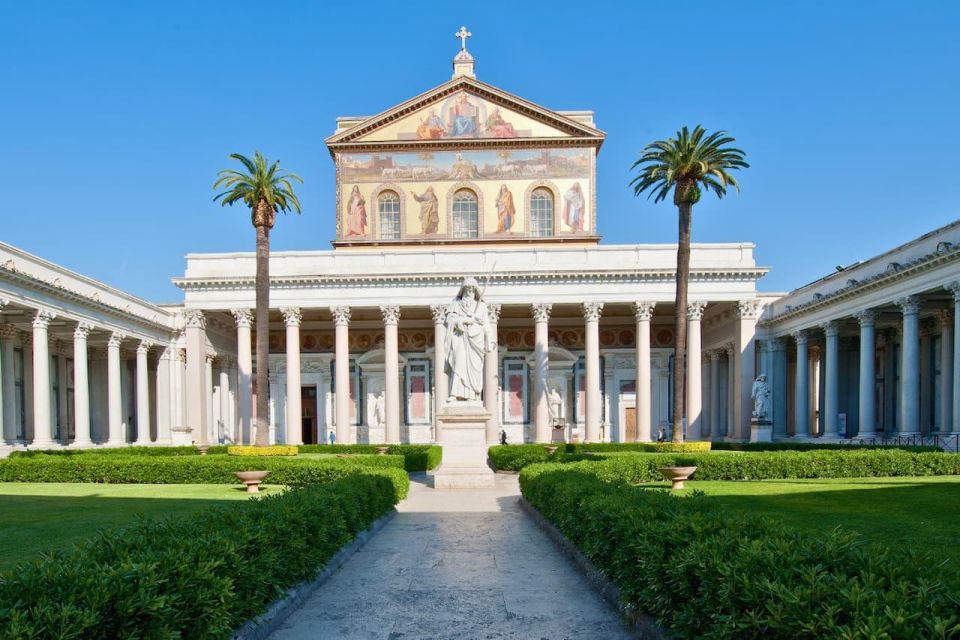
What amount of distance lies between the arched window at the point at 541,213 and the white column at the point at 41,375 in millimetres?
28059

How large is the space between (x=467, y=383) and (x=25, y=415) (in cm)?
3293

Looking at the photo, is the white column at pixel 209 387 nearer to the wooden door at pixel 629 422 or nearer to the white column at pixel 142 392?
the white column at pixel 142 392

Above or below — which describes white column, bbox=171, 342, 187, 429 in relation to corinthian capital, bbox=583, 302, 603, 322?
below

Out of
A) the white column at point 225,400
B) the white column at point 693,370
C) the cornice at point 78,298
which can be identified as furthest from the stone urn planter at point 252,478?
the white column at point 225,400

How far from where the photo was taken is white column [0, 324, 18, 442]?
35.0 meters

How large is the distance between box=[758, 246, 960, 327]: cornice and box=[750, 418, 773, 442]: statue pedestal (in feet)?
21.5

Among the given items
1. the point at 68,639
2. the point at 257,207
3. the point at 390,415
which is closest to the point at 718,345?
the point at 390,415

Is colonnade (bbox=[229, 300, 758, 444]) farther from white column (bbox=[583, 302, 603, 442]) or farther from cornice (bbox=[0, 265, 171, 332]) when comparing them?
cornice (bbox=[0, 265, 171, 332])

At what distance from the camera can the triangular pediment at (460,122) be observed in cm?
4544

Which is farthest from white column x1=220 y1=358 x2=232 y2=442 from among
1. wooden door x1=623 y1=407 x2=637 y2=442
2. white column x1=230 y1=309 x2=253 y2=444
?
wooden door x1=623 y1=407 x2=637 y2=442

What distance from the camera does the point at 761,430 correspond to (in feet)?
127

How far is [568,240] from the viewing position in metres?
45.3

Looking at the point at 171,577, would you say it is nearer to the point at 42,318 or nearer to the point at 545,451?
the point at 545,451

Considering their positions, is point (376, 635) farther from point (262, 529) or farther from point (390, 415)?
point (390, 415)
